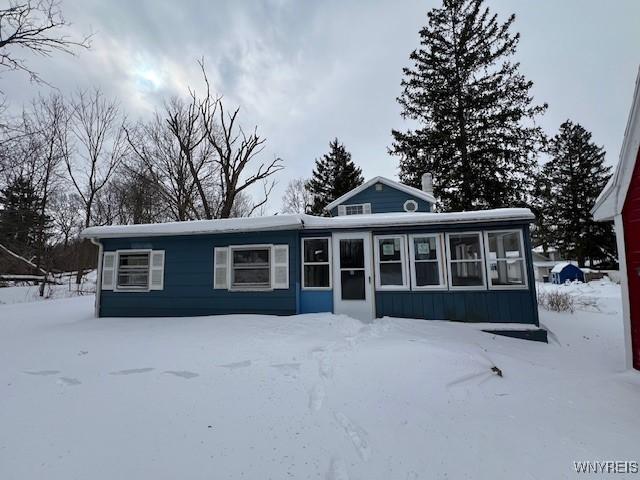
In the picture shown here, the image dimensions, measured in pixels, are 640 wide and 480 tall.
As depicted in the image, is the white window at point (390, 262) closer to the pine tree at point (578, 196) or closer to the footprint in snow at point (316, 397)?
the footprint in snow at point (316, 397)

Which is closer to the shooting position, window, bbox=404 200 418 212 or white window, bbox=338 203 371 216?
window, bbox=404 200 418 212

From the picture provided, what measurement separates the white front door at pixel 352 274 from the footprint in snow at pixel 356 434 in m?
4.45

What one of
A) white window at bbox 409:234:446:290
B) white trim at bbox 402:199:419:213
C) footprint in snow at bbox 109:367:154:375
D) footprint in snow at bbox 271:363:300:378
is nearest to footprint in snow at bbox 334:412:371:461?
footprint in snow at bbox 271:363:300:378

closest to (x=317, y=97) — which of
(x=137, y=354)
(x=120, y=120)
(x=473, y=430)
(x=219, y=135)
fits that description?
(x=219, y=135)

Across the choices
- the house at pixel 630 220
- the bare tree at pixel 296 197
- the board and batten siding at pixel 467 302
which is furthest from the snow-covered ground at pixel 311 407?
the bare tree at pixel 296 197

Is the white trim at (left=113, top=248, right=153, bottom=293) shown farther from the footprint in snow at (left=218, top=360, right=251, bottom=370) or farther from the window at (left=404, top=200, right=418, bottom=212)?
the window at (left=404, top=200, right=418, bottom=212)

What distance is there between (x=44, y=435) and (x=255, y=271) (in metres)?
5.53

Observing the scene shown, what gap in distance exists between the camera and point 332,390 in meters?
3.66

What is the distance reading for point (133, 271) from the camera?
8.76 metres

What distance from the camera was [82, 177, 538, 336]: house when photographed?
22.7 feet

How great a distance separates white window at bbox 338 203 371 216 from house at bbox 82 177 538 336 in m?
7.38

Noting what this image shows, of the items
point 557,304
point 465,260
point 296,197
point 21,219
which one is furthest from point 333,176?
point 465,260

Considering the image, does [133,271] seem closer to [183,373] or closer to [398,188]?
[183,373]

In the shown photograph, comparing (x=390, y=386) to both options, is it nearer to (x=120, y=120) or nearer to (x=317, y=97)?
(x=317, y=97)
